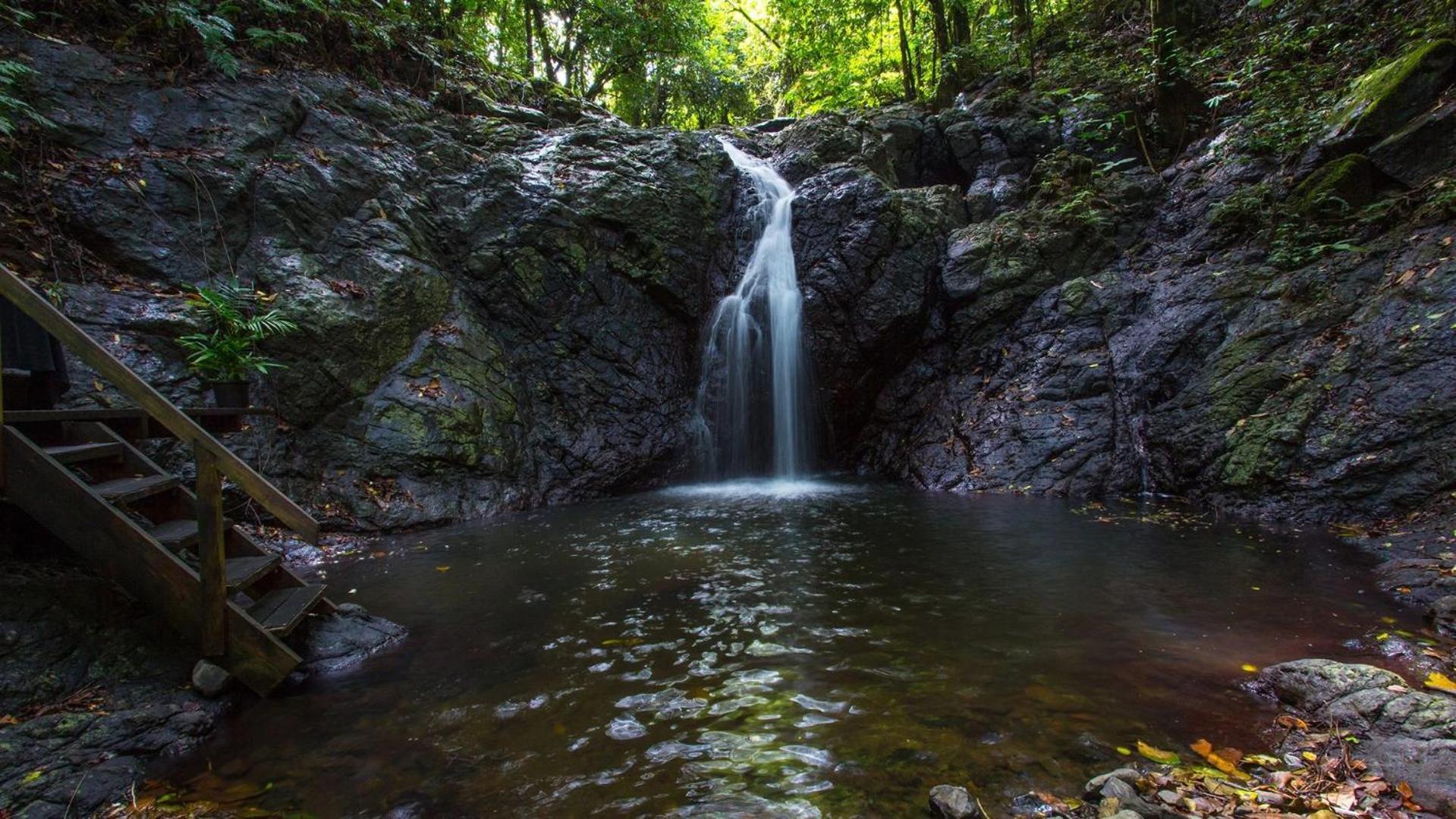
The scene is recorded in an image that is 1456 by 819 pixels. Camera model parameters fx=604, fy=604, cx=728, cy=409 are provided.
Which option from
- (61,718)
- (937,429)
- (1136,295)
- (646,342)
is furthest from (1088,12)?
(61,718)

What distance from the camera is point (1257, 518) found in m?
6.64

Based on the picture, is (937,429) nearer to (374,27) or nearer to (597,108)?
(597,108)

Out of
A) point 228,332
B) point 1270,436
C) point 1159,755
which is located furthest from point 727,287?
point 1159,755

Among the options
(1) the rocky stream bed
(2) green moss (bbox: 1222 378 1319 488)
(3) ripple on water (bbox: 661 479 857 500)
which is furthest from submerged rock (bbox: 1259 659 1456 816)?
(3) ripple on water (bbox: 661 479 857 500)

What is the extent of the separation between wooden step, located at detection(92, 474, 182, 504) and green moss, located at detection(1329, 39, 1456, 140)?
1333 centimetres

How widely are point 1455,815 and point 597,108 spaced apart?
16610 mm

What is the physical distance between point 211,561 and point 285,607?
27.6 inches

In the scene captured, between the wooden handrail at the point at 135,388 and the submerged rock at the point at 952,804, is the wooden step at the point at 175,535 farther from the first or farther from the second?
the submerged rock at the point at 952,804

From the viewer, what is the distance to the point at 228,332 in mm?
6051

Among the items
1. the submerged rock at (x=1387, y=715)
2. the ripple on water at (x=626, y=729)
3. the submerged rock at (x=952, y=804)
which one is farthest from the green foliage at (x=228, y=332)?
the submerged rock at (x=1387, y=715)

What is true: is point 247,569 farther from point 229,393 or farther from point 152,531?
point 229,393

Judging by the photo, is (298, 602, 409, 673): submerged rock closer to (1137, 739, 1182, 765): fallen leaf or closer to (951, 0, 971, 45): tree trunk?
(1137, 739, 1182, 765): fallen leaf

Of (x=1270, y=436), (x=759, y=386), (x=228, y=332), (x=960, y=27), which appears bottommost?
(x=1270, y=436)

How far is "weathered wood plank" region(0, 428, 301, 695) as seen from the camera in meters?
3.17
